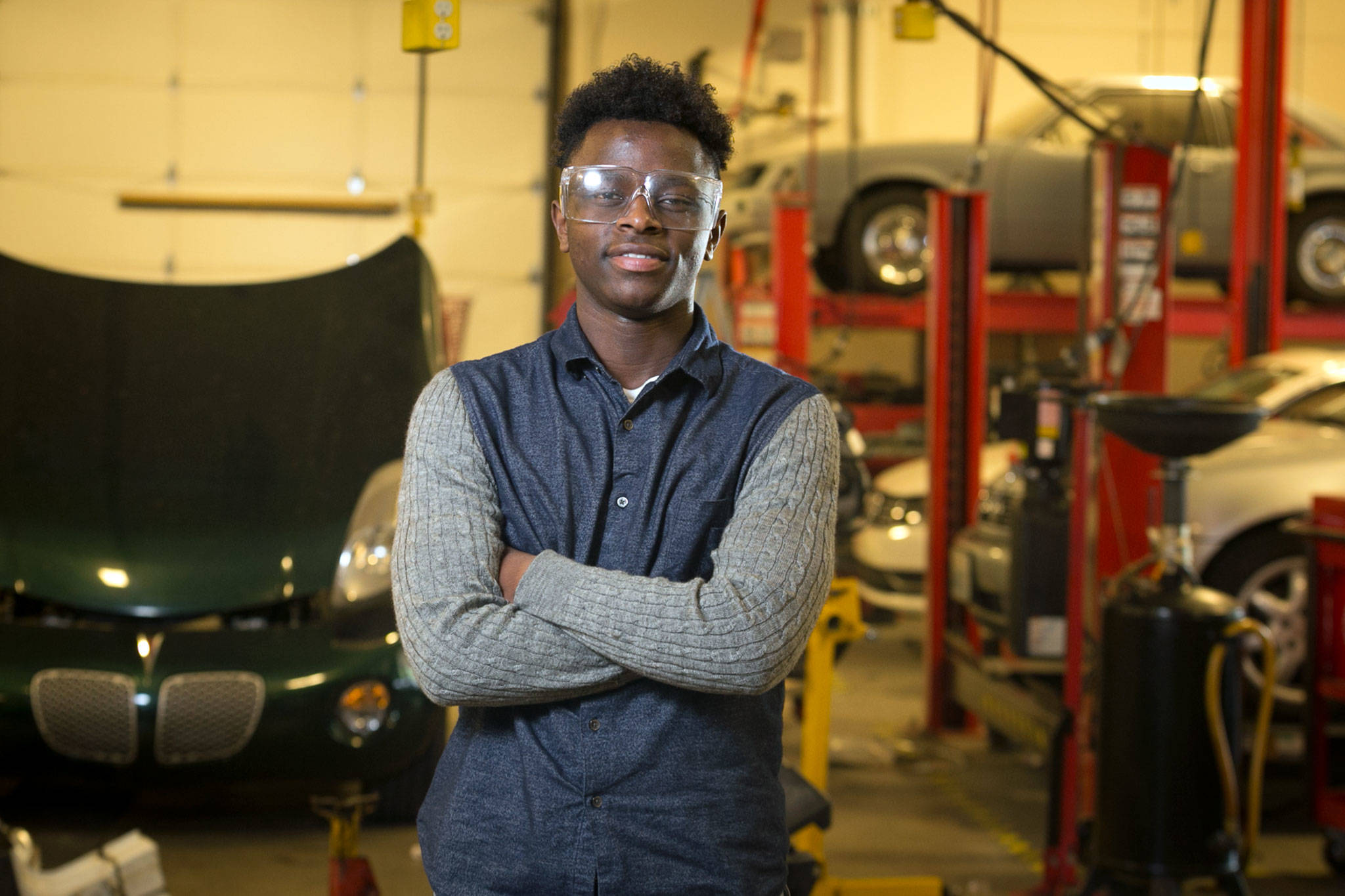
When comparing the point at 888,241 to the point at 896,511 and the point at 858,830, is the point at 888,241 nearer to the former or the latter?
the point at 896,511

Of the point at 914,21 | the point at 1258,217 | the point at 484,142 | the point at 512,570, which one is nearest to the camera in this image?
the point at 512,570

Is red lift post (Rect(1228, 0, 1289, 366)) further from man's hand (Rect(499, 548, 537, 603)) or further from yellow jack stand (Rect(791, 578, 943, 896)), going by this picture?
man's hand (Rect(499, 548, 537, 603))

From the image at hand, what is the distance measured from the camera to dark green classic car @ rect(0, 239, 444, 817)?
10.1 feet

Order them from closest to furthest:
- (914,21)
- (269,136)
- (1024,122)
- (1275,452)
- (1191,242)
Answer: (914,21)
(1275,452)
(269,136)
(1191,242)
(1024,122)

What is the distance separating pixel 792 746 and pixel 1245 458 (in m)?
1.95

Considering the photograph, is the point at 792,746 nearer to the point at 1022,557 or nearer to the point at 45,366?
the point at 1022,557

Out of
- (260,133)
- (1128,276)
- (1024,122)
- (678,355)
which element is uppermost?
(1024,122)

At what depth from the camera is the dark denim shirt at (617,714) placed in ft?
4.91

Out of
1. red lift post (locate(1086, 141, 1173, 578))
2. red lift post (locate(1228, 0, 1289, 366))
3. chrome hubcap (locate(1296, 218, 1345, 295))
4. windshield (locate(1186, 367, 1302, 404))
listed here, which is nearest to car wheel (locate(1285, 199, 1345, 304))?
chrome hubcap (locate(1296, 218, 1345, 295))

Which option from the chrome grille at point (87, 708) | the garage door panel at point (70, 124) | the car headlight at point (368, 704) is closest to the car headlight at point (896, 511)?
the car headlight at point (368, 704)

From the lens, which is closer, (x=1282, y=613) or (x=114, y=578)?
(x=114, y=578)

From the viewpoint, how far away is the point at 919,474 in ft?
21.1

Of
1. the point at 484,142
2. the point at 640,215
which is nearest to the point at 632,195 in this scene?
the point at 640,215

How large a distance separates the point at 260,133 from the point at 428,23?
364cm
